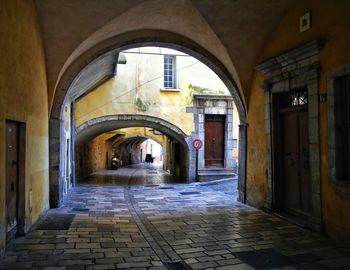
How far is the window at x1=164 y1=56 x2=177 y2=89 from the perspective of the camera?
13992mm

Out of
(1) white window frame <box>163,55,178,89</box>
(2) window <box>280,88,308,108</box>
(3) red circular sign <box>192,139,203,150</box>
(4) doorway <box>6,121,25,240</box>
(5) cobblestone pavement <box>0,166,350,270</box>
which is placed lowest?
(5) cobblestone pavement <box>0,166,350,270</box>

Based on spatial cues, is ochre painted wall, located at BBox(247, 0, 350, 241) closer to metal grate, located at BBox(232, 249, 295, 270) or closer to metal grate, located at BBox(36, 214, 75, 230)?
metal grate, located at BBox(232, 249, 295, 270)

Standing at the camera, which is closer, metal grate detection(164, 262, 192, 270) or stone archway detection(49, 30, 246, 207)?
metal grate detection(164, 262, 192, 270)

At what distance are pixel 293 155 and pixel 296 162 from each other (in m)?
0.16

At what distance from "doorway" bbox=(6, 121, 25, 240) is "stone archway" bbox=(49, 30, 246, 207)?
238 centimetres

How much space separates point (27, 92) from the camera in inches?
214

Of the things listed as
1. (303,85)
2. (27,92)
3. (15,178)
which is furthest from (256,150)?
(15,178)

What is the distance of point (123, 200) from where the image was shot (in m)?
9.11

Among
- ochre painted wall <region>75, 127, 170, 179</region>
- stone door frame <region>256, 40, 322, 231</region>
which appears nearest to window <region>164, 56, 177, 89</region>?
ochre painted wall <region>75, 127, 170, 179</region>

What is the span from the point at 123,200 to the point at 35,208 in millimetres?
3244

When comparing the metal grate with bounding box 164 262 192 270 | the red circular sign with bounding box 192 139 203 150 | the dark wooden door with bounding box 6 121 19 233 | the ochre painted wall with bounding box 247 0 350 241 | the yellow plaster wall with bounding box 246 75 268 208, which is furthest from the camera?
the red circular sign with bounding box 192 139 203 150

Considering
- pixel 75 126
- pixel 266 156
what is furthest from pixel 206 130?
pixel 266 156

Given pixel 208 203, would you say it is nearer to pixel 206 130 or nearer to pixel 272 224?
pixel 272 224

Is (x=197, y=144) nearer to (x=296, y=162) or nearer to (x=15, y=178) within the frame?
(x=296, y=162)
